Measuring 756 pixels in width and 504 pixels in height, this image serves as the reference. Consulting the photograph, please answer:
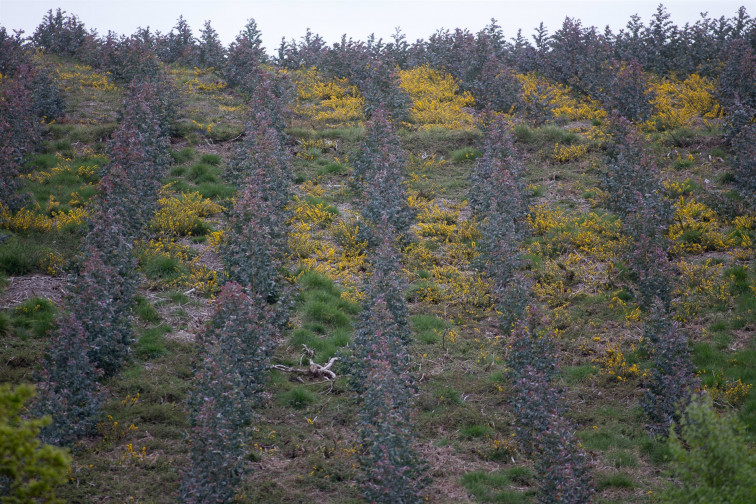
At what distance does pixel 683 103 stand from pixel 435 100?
27.2 ft

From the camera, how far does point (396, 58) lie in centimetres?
2605

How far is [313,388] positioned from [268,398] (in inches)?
29.9

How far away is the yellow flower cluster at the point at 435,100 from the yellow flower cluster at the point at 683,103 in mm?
5733

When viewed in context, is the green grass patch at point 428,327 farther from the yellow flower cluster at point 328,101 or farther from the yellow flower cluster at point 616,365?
the yellow flower cluster at point 328,101

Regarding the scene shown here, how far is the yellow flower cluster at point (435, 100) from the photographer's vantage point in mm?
20031

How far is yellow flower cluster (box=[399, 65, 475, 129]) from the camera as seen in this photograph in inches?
789

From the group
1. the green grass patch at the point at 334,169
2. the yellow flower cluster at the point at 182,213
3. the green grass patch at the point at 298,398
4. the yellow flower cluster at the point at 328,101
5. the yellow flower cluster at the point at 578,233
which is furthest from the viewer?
the yellow flower cluster at the point at 328,101

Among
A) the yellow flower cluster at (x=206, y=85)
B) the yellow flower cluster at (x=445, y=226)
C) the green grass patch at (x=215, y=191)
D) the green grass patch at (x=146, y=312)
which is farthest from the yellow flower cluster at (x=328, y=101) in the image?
the green grass patch at (x=146, y=312)

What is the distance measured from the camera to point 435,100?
2175cm

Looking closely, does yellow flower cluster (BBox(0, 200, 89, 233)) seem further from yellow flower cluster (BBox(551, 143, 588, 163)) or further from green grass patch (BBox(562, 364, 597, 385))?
yellow flower cluster (BBox(551, 143, 588, 163))

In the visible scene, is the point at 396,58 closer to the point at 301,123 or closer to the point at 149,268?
the point at 301,123

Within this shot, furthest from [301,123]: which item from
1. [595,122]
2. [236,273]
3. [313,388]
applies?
[313,388]

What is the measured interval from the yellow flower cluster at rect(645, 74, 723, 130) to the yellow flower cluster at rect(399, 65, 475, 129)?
5.73 m

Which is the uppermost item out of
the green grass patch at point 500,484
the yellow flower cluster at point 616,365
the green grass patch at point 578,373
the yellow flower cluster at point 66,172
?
the yellow flower cluster at point 66,172
